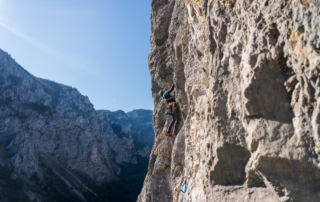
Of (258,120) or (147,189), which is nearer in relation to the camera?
(258,120)

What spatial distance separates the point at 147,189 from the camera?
909cm

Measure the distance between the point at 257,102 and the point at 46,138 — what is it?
48.7 m

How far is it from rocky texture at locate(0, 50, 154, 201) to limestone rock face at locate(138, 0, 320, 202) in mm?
33504

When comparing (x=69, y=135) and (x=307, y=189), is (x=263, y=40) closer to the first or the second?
(x=307, y=189)

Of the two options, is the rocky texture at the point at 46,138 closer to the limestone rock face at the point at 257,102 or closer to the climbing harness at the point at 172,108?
the climbing harness at the point at 172,108

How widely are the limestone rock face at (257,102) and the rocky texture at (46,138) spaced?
3350cm

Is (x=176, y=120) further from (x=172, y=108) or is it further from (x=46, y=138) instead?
(x=46, y=138)

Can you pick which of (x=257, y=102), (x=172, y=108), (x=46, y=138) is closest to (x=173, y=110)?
(x=172, y=108)

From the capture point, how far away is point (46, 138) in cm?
4338

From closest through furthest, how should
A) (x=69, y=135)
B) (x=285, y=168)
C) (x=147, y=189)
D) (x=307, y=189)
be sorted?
(x=307, y=189) < (x=285, y=168) < (x=147, y=189) < (x=69, y=135)

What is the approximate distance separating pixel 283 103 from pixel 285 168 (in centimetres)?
107

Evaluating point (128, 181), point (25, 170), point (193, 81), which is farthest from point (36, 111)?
point (193, 81)

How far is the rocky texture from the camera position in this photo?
1379 inches

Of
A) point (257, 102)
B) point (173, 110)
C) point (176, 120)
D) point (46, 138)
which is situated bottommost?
point (46, 138)
